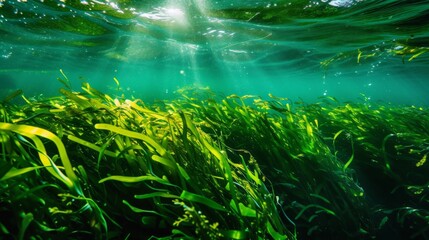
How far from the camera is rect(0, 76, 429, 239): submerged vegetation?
1.18m

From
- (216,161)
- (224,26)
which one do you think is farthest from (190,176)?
(224,26)

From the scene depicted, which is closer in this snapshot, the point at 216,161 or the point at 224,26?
the point at 216,161

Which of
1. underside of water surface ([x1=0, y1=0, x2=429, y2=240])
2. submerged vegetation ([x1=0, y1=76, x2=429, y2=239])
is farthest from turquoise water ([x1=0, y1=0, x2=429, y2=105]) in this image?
submerged vegetation ([x1=0, y1=76, x2=429, y2=239])

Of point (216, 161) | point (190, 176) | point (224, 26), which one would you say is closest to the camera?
point (190, 176)

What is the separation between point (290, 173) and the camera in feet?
8.58

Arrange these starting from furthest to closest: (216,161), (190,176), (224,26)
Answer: (224,26)
(216,161)
(190,176)

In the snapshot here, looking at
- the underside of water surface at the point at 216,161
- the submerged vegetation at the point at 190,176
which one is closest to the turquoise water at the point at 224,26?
the underside of water surface at the point at 216,161

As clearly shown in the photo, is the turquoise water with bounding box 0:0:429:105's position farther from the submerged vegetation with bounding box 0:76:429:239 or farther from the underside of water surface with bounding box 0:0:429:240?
the submerged vegetation with bounding box 0:76:429:239

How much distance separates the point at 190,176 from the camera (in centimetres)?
156

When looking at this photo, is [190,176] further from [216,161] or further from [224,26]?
[224,26]

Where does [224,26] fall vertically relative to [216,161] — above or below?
above

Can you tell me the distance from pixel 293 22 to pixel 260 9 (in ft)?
6.96

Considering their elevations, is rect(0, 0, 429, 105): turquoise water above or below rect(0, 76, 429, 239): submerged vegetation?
above

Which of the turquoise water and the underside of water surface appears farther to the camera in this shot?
the turquoise water
